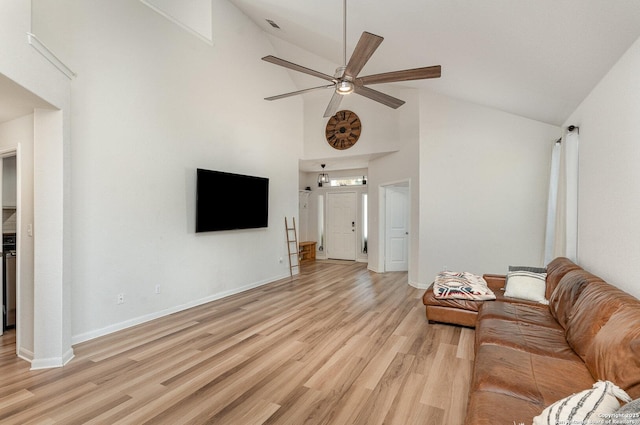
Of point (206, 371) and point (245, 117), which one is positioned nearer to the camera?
point (206, 371)

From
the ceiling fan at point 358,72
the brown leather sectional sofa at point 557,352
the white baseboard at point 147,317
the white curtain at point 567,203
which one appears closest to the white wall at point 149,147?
the white baseboard at point 147,317

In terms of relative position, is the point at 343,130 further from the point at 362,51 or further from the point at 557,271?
the point at 557,271

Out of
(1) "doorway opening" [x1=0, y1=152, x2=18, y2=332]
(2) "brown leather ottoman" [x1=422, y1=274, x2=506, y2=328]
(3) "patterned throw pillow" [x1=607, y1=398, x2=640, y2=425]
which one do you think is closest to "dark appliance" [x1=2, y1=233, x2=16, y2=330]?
(1) "doorway opening" [x1=0, y1=152, x2=18, y2=332]

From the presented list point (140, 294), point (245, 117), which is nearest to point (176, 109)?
point (245, 117)

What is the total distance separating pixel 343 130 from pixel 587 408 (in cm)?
604

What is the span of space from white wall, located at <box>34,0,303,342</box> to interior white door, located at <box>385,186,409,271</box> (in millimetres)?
2909

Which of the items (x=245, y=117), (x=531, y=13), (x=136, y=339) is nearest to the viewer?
(x=531, y=13)

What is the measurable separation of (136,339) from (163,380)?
1066 mm

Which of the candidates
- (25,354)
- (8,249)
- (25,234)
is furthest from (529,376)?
(8,249)

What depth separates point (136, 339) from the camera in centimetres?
326

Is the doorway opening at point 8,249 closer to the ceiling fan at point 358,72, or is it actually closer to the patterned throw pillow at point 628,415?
the ceiling fan at point 358,72

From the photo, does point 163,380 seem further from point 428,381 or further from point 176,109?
point 176,109

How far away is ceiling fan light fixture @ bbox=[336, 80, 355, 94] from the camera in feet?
9.66

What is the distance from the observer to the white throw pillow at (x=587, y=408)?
3.55 feet
